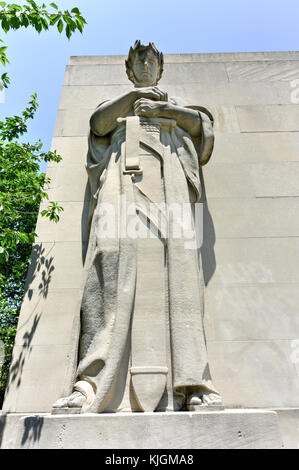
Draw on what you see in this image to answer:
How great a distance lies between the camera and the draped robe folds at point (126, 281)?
399 cm

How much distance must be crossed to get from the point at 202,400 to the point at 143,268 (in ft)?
5.96

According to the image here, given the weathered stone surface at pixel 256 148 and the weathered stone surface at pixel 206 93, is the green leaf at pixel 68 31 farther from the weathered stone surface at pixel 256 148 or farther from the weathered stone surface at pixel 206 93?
the weathered stone surface at pixel 256 148

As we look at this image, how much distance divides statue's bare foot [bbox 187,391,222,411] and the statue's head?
18.7 ft

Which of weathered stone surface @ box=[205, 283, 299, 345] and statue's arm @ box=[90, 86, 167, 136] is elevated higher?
statue's arm @ box=[90, 86, 167, 136]

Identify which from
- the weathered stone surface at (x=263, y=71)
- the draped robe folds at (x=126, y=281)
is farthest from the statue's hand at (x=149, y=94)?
the weathered stone surface at (x=263, y=71)

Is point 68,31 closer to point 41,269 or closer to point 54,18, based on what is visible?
point 54,18

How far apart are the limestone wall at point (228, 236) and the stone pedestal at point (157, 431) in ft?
2.74

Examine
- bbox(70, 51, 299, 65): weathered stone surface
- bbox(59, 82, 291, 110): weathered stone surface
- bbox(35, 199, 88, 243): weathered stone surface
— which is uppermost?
bbox(70, 51, 299, 65): weathered stone surface

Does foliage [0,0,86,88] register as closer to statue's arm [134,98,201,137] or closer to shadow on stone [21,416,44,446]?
statue's arm [134,98,201,137]

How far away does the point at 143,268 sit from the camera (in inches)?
183

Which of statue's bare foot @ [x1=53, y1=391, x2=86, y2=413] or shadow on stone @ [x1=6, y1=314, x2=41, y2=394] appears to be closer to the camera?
statue's bare foot @ [x1=53, y1=391, x2=86, y2=413]

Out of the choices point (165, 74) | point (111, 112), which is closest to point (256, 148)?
point (165, 74)

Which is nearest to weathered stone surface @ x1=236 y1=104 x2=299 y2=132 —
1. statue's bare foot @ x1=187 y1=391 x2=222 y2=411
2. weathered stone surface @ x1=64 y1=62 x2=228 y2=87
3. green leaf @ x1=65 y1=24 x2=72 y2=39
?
weathered stone surface @ x1=64 y1=62 x2=228 y2=87

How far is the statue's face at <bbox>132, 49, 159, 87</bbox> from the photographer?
668cm
